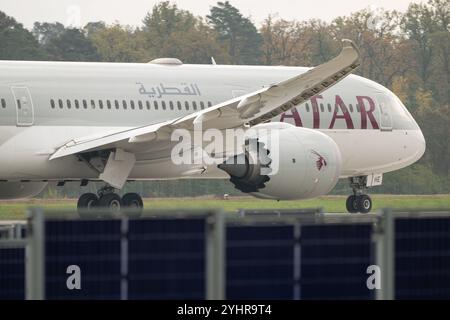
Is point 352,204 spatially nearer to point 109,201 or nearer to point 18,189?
point 109,201

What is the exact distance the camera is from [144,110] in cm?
3039

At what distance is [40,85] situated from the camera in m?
28.6

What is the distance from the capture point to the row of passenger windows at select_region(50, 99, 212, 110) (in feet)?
95.6

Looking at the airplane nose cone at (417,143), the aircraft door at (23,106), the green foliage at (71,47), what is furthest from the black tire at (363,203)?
the green foliage at (71,47)

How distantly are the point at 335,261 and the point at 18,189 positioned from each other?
1770 cm

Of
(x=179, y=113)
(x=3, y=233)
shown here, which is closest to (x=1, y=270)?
(x=3, y=233)

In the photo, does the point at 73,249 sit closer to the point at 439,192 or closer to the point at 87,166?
the point at 87,166

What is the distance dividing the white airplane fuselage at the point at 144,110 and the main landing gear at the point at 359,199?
2.48 ft

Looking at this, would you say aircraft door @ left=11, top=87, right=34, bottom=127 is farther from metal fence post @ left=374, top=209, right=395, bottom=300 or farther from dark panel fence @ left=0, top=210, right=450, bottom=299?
metal fence post @ left=374, top=209, right=395, bottom=300

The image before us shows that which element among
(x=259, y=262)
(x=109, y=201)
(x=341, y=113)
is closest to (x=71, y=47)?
(x=341, y=113)

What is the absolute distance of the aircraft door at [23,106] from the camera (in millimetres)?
28000

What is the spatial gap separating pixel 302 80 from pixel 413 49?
4190cm

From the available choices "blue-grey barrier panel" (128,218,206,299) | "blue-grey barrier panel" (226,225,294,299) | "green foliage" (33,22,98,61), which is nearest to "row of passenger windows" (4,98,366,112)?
"blue-grey barrier panel" (226,225,294,299)

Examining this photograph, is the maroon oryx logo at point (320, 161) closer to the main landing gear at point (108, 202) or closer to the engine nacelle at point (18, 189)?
the main landing gear at point (108, 202)
